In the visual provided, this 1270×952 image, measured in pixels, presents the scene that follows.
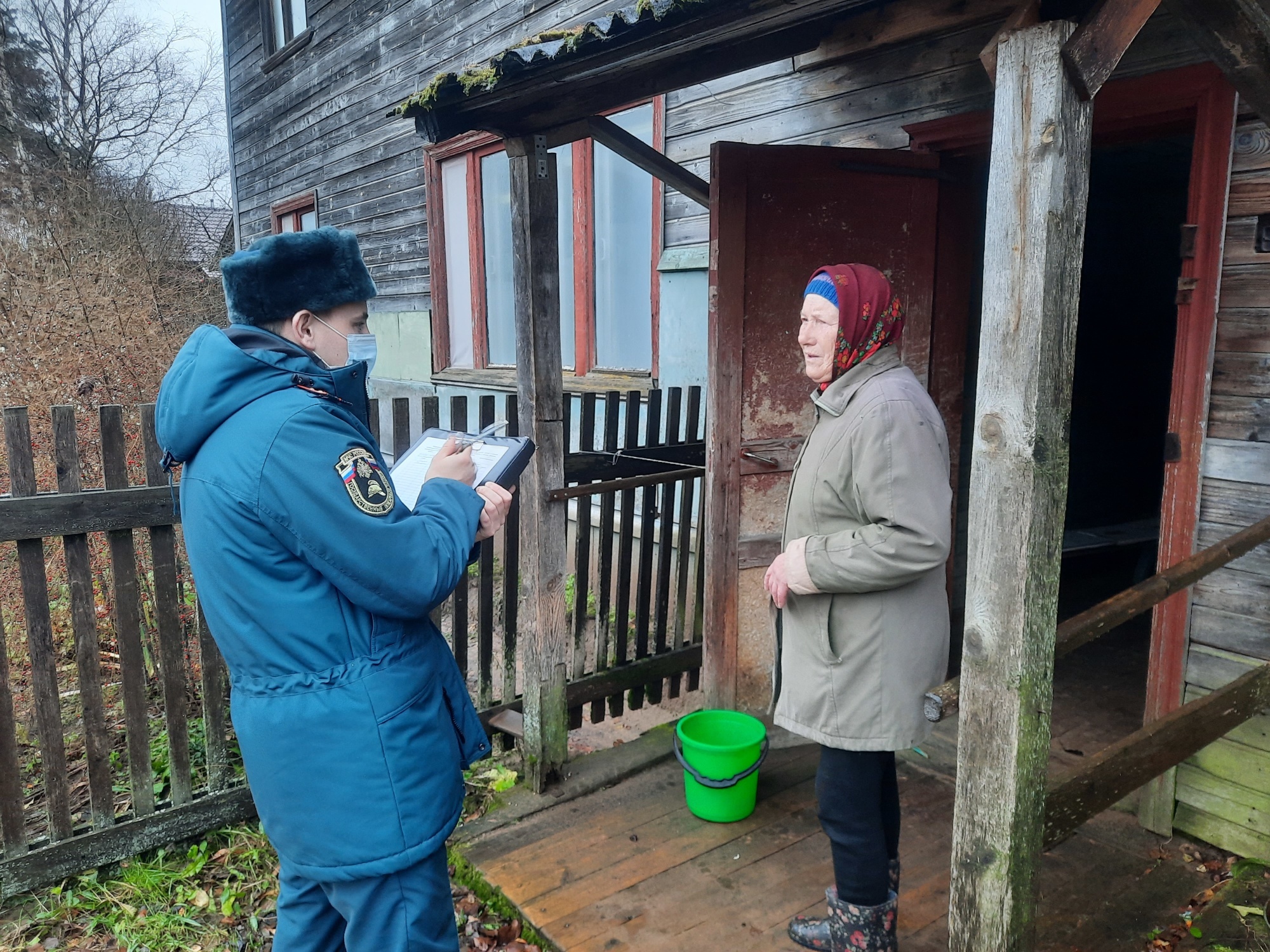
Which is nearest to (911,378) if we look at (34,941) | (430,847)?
(430,847)

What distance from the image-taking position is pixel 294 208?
1079 centimetres

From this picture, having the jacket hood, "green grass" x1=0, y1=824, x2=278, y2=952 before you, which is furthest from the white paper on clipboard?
"green grass" x1=0, y1=824, x2=278, y2=952

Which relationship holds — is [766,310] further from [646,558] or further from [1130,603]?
[1130,603]

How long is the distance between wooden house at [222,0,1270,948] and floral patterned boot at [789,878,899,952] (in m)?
0.49

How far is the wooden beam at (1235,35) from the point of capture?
1878mm

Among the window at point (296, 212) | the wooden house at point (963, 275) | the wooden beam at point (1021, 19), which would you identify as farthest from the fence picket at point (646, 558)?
the window at point (296, 212)

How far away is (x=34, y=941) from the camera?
9.02ft

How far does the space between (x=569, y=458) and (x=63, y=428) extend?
1809 mm

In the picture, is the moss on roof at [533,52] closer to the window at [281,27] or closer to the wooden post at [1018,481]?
the wooden post at [1018,481]

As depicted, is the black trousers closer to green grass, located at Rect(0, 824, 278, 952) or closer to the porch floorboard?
the porch floorboard

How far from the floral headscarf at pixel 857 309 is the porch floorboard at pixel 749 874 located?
1.68 metres

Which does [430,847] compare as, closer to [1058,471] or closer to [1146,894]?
[1058,471]

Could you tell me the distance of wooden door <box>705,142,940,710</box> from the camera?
3.45 metres

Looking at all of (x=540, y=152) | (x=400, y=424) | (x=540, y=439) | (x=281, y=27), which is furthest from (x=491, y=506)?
(x=281, y=27)
